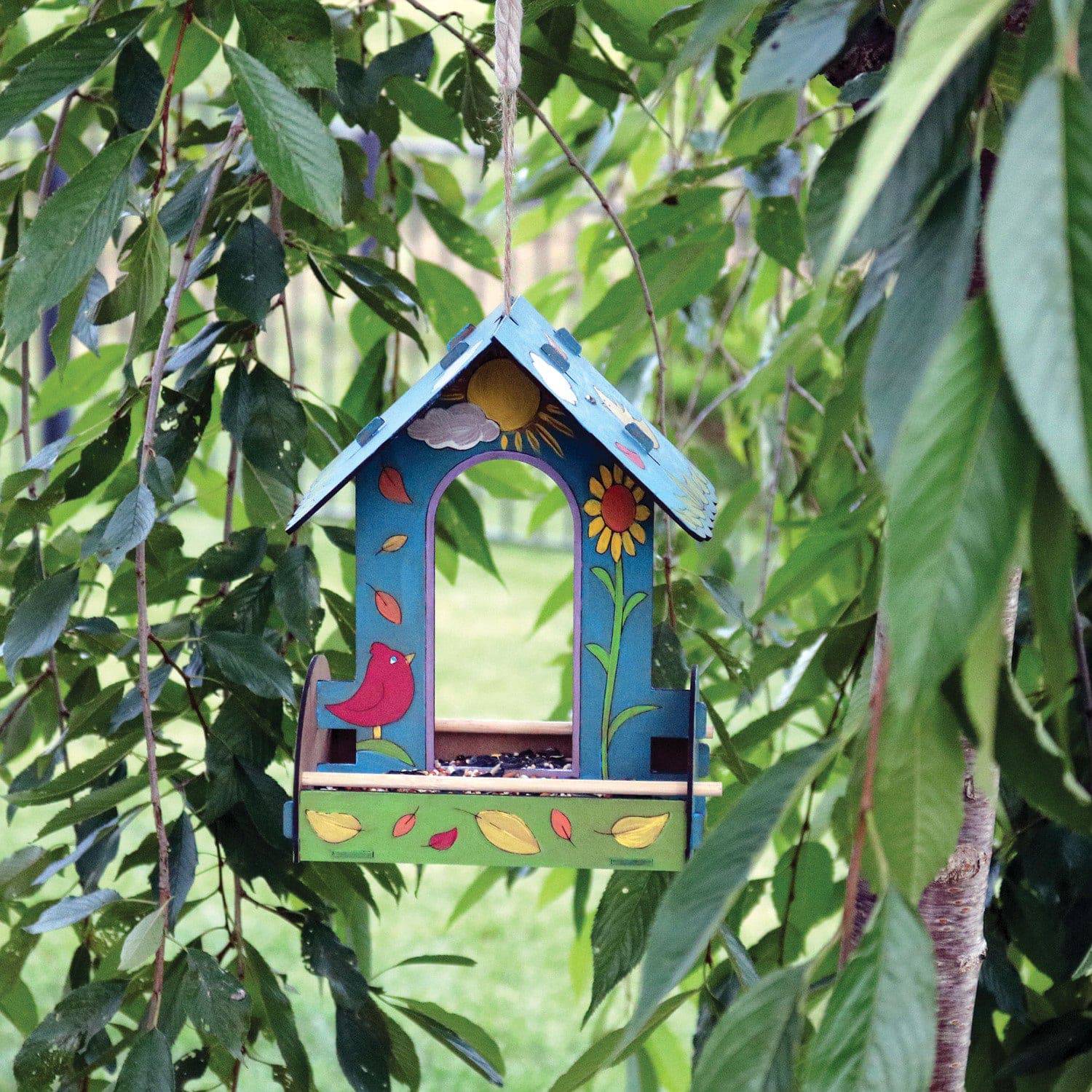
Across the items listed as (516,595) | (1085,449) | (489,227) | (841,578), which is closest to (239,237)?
(1085,449)

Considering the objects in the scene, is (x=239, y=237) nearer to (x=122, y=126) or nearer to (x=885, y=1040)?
(x=122, y=126)

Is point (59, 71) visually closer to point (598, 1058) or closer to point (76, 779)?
point (76, 779)

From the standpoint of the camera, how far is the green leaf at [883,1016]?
0.30m

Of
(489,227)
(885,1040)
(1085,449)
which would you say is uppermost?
(489,227)

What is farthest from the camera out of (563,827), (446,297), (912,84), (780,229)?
(446,297)

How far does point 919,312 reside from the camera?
1.01ft

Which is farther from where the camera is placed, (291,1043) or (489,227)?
(489,227)

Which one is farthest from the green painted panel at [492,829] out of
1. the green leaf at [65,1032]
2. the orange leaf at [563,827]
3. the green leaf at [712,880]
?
the green leaf at [712,880]

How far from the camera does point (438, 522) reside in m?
0.94

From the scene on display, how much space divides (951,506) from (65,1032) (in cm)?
46

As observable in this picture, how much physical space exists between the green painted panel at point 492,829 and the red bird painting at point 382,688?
2.4 inches

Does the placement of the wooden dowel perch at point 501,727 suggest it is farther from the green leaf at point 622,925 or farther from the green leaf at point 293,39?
the green leaf at point 293,39

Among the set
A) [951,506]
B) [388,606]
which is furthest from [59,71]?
[951,506]

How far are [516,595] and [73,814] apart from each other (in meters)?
3.03
